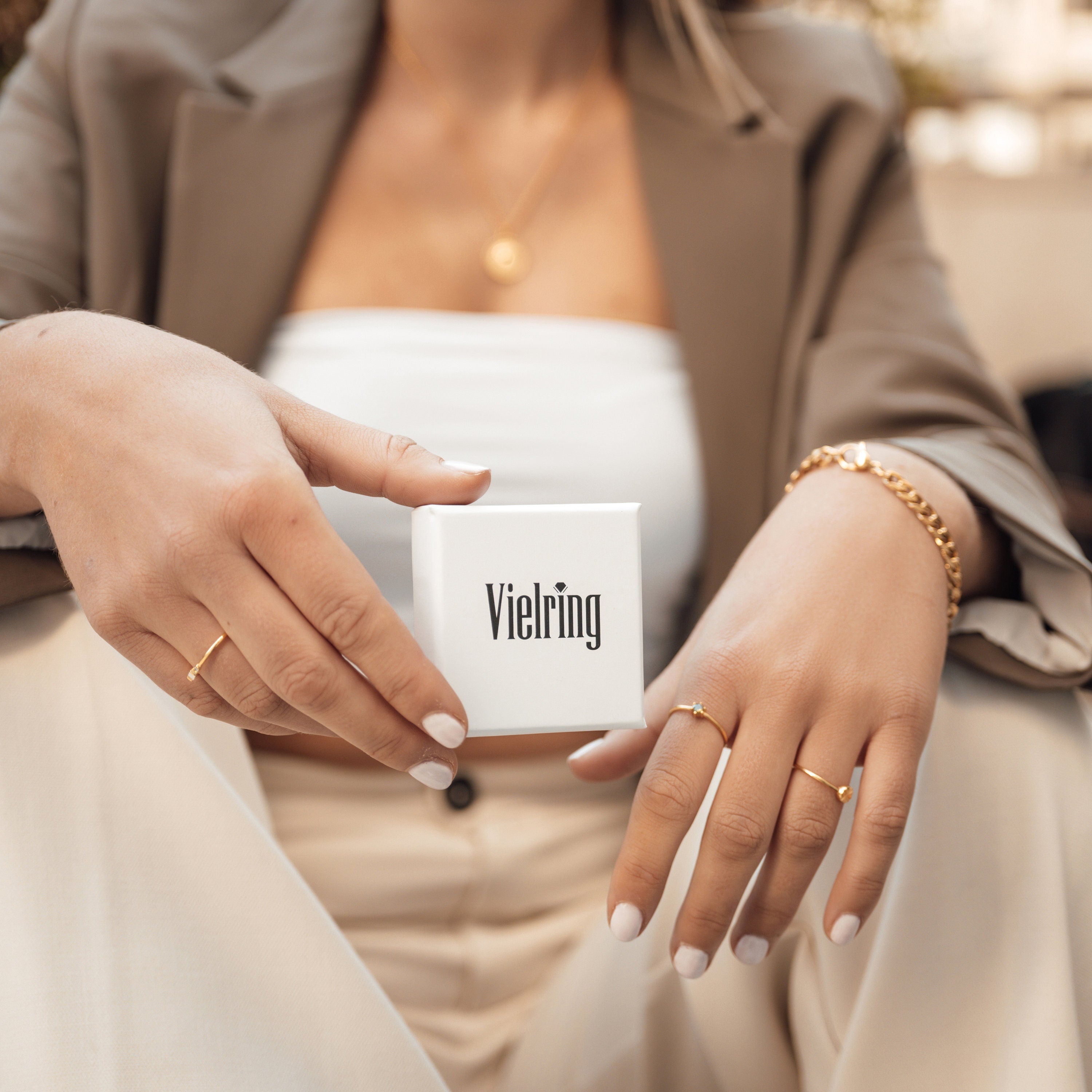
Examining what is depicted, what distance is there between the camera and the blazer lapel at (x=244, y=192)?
0.74m

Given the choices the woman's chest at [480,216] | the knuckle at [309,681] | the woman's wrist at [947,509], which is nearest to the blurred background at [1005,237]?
the woman's chest at [480,216]

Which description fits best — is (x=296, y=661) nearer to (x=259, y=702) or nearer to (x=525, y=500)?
(x=259, y=702)

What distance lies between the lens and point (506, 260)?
2.64 ft

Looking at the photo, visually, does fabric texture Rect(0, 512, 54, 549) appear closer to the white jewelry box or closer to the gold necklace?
the white jewelry box

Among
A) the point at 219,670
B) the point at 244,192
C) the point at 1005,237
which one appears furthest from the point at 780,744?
the point at 1005,237

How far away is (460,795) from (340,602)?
1.12 feet

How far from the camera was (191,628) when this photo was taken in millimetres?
396

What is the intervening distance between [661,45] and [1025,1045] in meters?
0.82

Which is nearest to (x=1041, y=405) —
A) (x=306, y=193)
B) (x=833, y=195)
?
(x=833, y=195)

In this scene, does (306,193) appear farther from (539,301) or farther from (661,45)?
(661,45)

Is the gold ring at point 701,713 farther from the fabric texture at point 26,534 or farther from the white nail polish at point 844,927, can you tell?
the fabric texture at point 26,534

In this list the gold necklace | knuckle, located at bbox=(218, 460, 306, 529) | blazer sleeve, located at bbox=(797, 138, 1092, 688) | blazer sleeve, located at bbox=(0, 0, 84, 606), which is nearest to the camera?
knuckle, located at bbox=(218, 460, 306, 529)

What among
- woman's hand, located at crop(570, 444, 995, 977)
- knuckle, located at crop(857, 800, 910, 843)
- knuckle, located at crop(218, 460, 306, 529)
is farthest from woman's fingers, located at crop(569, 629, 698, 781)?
knuckle, located at crop(218, 460, 306, 529)

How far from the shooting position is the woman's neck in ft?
2.75
